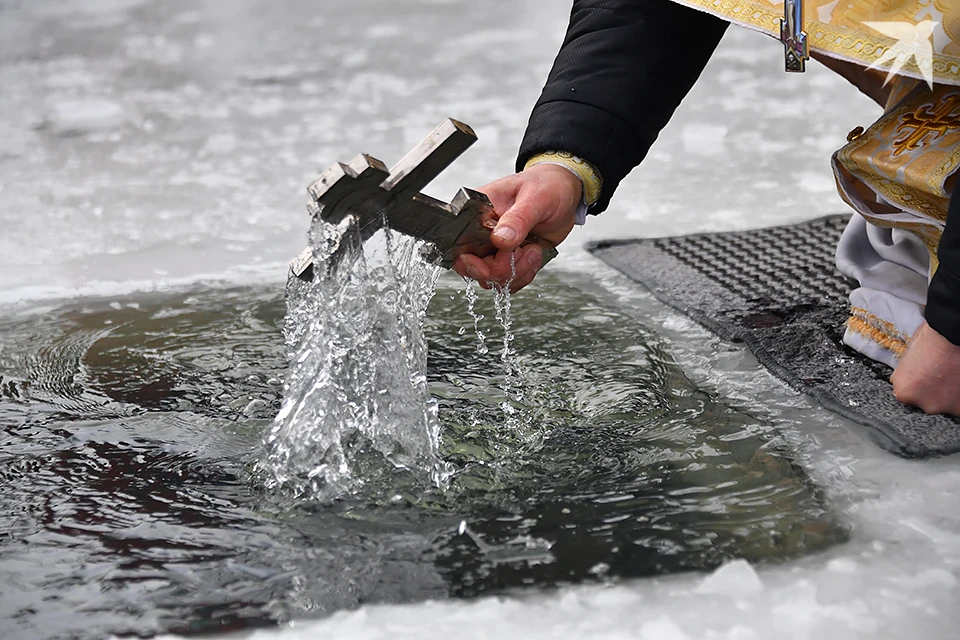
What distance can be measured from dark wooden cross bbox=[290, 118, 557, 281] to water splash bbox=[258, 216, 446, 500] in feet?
0.07

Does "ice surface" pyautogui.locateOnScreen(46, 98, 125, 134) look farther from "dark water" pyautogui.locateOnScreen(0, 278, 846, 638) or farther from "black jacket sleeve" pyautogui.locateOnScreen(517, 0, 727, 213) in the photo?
"black jacket sleeve" pyautogui.locateOnScreen(517, 0, 727, 213)

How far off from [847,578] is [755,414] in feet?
1.24

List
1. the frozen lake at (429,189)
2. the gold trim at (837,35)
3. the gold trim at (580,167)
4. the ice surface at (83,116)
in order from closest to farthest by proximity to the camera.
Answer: the frozen lake at (429,189) < the gold trim at (837,35) < the gold trim at (580,167) < the ice surface at (83,116)

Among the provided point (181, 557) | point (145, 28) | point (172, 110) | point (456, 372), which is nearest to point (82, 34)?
point (145, 28)

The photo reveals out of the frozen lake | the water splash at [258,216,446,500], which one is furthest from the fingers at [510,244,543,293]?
the frozen lake

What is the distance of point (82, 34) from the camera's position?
4.21 m

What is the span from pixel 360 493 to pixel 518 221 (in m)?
0.38

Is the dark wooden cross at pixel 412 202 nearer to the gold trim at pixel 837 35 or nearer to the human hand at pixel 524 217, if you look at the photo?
the human hand at pixel 524 217

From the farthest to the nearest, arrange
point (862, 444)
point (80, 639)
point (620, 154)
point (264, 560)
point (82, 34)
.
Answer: point (82, 34) < point (620, 154) < point (862, 444) < point (264, 560) < point (80, 639)

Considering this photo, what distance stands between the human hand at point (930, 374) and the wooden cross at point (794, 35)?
0.38 meters

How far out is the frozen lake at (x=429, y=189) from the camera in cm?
101

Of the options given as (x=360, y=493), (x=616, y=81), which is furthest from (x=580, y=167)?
(x=360, y=493)

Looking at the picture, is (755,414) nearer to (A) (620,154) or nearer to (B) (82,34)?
(A) (620,154)

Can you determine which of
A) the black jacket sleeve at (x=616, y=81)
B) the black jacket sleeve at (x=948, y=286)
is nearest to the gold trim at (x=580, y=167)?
the black jacket sleeve at (x=616, y=81)
